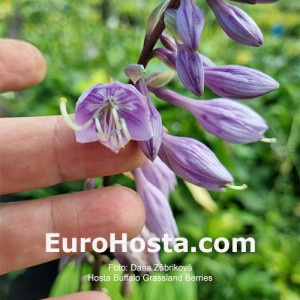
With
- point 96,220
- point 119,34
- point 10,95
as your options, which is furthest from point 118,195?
point 119,34

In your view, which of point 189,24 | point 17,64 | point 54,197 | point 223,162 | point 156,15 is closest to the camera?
point 189,24

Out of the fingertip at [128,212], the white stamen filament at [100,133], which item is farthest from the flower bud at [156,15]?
the fingertip at [128,212]

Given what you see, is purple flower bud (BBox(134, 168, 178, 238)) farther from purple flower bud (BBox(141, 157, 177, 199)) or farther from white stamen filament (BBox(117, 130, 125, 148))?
white stamen filament (BBox(117, 130, 125, 148))

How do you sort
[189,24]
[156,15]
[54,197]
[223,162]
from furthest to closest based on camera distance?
[223,162] < [54,197] < [156,15] < [189,24]

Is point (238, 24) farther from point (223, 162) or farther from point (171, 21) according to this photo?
point (223, 162)

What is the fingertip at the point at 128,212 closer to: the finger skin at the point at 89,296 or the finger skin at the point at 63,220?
the finger skin at the point at 63,220

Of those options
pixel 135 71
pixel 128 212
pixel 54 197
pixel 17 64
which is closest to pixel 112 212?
pixel 128 212
